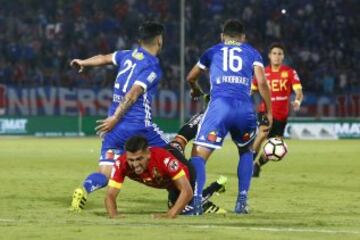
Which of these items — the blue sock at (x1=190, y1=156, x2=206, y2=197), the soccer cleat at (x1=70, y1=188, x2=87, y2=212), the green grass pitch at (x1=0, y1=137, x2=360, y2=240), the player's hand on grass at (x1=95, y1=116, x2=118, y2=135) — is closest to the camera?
the green grass pitch at (x1=0, y1=137, x2=360, y2=240)

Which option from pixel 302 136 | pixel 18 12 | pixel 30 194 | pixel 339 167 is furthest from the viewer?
pixel 18 12

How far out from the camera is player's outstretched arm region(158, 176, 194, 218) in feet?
33.1

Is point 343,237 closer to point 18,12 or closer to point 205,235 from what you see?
point 205,235

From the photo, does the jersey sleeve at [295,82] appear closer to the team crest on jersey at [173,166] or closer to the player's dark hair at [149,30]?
the player's dark hair at [149,30]

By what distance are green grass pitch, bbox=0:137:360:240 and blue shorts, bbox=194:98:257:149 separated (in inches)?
34.0

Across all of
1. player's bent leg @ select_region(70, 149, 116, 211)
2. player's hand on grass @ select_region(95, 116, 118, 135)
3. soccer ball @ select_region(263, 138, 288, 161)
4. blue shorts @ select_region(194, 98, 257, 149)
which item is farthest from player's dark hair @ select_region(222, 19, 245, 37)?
soccer ball @ select_region(263, 138, 288, 161)

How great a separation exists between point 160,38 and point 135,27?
2711 cm

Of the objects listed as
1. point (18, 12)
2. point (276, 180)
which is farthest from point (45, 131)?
point (276, 180)

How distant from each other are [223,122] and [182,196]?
1.53m

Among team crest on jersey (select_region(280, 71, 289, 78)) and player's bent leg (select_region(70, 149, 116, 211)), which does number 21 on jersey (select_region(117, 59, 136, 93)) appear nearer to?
player's bent leg (select_region(70, 149, 116, 211))

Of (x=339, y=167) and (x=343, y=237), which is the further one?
(x=339, y=167)

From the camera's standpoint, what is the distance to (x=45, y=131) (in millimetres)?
35344

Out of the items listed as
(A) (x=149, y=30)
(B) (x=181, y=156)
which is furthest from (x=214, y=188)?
(A) (x=149, y=30)

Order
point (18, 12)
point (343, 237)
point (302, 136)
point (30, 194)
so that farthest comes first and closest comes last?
1. point (18, 12)
2. point (302, 136)
3. point (30, 194)
4. point (343, 237)
